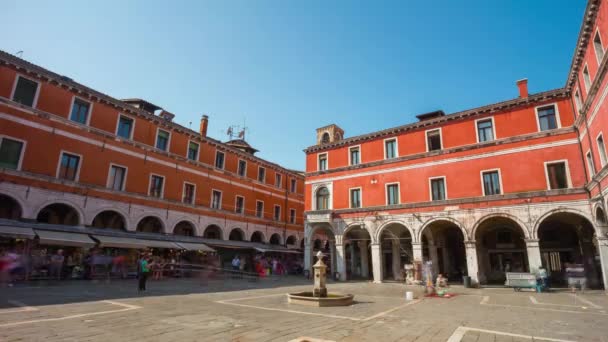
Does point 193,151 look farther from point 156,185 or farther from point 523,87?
point 523,87

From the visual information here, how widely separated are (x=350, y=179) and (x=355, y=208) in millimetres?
2279

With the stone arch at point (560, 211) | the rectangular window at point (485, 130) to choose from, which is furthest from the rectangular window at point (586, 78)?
the stone arch at point (560, 211)

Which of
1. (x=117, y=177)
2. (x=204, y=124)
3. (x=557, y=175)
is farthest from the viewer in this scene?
(x=204, y=124)

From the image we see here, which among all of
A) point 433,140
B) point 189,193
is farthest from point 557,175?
point 189,193

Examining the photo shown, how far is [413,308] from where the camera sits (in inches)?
406

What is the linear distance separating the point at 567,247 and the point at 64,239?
2883 centimetres

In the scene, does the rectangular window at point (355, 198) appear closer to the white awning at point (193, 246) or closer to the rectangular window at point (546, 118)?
the white awning at point (193, 246)

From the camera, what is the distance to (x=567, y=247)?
20703 millimetres

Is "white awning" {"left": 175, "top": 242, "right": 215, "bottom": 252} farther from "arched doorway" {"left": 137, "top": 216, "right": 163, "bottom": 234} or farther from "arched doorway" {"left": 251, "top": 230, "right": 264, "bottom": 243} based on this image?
"arched doorway" {"left": 251, "top": 230, "right": 264, "bottom": 243}

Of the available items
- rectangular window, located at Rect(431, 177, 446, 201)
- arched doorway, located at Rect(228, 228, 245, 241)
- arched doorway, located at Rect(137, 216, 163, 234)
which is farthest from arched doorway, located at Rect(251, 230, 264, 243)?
rectangular window, located at Rect(431, 177, 446, 201)

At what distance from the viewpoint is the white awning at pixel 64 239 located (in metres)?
15.3

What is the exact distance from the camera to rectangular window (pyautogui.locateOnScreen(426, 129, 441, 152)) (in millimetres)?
21875

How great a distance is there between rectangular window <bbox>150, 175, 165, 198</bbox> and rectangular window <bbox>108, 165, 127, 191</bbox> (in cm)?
189

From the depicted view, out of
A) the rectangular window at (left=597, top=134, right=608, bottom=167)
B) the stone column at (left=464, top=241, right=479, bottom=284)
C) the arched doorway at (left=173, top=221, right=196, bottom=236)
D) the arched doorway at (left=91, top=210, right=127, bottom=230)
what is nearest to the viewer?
the rectangular window at (left=597, top=134, right=608, bottom=167)
